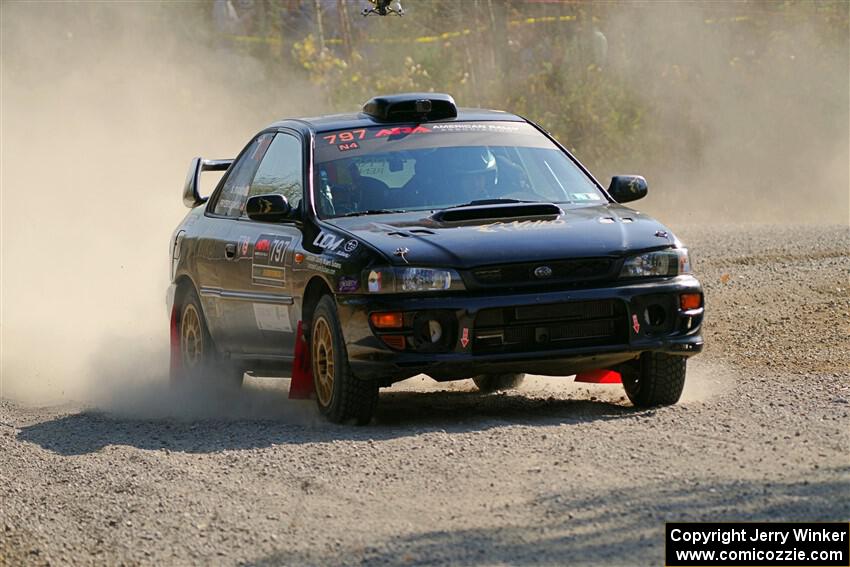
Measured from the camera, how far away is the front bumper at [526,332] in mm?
7754

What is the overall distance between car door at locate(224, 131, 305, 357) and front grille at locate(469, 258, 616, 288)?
129cm

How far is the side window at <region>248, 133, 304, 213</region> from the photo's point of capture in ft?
30.0

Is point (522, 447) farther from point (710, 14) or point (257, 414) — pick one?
point (710, 14)

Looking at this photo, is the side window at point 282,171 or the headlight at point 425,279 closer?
the headlight at point 425,279

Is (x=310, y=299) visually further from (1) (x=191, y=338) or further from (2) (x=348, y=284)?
(1) (x=191, y=338)

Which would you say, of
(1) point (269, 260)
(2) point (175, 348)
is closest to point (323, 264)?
(1) point (269, 260)

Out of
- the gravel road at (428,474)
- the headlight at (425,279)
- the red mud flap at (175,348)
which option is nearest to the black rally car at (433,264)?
the headlight at (425,279)

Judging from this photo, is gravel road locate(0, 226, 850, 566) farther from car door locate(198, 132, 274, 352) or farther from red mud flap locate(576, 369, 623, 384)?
car door locate(198, 132, 274, 352)

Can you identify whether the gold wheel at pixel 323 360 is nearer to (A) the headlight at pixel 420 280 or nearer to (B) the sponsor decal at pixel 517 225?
(A) the headlight at pixel 420 280

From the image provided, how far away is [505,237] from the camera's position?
8.00m

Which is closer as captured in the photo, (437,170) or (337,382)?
(337,382)

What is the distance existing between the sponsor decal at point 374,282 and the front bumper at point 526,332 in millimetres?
34

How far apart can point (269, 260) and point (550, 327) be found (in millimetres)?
1840

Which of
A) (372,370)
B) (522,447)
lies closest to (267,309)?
(372,370)
